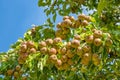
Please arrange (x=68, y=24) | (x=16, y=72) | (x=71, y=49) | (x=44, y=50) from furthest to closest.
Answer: (x=16, y=72) → (x=68, y=24) → (x=44, y=50) → (x=71, y=49)

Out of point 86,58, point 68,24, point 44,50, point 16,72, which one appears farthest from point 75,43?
point 16,72

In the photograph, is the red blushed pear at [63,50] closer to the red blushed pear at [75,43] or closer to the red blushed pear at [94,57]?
the red blushed pear at [75,43]

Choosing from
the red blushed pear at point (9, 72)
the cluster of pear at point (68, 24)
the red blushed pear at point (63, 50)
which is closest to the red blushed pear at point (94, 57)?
the red blushed pear at point (63, 50)

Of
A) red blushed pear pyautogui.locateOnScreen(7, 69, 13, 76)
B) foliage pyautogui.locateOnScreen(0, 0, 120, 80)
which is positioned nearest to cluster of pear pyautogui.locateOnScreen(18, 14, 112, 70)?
foliage pyautogui.locateOnScreen(0, 0, 120, 80)

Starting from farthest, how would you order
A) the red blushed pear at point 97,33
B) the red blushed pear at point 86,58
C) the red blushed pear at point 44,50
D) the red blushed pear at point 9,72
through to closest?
the red blushed pear at point 9,72
the red blushed pear at point 44,50
the red blushed pear at point 97,33
the red blushed pear at point 86,58

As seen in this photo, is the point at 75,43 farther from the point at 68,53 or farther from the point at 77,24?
the point at 77,24

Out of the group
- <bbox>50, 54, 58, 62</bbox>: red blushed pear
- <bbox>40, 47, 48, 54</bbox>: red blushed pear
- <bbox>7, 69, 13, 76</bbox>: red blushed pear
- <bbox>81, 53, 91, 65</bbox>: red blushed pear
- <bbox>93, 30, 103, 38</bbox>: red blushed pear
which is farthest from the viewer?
<bbox>7, 69, 13, 76</bbox>: red blushed pear

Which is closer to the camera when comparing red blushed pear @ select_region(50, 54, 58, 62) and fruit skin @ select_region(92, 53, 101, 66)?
fruit skin @ select_region(92, 53, 101, 66)

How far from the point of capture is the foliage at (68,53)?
149 inches

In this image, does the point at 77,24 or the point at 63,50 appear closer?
the point at 63,50

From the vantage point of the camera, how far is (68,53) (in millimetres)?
3842

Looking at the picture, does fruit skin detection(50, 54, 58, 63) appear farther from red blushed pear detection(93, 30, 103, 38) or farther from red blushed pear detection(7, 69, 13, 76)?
red blushed pear detection(7, 69, 13, 76)

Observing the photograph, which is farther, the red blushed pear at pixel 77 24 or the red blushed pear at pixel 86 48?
the red blushed pear at pixel 77 24

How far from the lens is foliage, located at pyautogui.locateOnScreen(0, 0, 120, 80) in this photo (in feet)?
12.4
